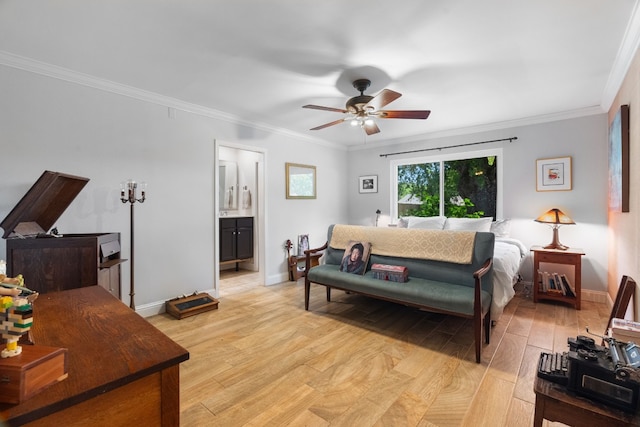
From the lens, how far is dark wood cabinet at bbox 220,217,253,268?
5.19 m

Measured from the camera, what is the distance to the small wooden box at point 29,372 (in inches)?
22.9

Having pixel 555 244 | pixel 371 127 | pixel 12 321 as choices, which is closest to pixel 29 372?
pixel 12 321

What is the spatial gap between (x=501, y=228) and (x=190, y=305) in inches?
168

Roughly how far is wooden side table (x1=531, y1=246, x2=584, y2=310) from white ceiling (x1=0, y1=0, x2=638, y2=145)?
71.5 inches

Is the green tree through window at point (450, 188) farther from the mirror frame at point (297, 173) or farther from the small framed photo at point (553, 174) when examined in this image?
the mirror frame at point (297, 173)

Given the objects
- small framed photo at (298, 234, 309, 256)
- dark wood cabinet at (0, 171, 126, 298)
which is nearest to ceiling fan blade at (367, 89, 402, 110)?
dark wood cabinet at (0, 171, 126, 298)

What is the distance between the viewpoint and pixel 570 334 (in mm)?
2805

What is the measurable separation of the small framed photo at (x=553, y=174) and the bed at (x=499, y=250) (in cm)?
68

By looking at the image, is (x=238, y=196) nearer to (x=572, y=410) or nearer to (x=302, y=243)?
(x=302, y=243)

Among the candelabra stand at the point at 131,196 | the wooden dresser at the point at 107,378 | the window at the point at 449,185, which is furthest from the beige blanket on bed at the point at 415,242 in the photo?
the wooden dresser at the point at 107,378

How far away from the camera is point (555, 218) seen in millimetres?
3701

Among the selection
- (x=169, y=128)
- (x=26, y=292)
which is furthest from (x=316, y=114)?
(x=26, y=292)

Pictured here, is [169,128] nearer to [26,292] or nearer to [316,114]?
[316,114]

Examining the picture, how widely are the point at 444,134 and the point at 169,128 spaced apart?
4.17 meters
